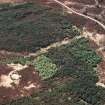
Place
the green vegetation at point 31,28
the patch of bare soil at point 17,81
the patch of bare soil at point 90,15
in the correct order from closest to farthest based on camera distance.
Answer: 1. the patch of bare soil at point 17,81
2. the green vegetation at point 31,28
3. the patch of bare soil at point 90,15

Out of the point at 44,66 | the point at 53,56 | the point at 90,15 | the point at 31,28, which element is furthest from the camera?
the point at 90,15

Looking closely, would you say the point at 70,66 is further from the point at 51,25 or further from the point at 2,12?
the point at 2,12

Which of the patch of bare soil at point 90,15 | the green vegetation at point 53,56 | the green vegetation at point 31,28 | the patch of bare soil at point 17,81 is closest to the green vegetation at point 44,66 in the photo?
the green vegetation at point 53,56

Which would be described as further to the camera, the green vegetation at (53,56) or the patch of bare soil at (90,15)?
the patch of bare soil at (90,15)

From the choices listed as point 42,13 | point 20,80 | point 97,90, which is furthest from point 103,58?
point 42,13

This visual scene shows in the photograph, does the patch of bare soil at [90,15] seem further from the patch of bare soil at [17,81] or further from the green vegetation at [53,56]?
the patch of bare soil at [17,81]

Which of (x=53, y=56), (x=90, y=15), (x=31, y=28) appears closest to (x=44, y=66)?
(x=53, y=56)

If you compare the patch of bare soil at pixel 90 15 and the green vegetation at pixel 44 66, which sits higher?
the patch of bare soil at pixel 90 15

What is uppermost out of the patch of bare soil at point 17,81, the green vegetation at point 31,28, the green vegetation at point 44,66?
the green vegetation at point 31,28

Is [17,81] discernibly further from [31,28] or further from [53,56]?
[31,28]
